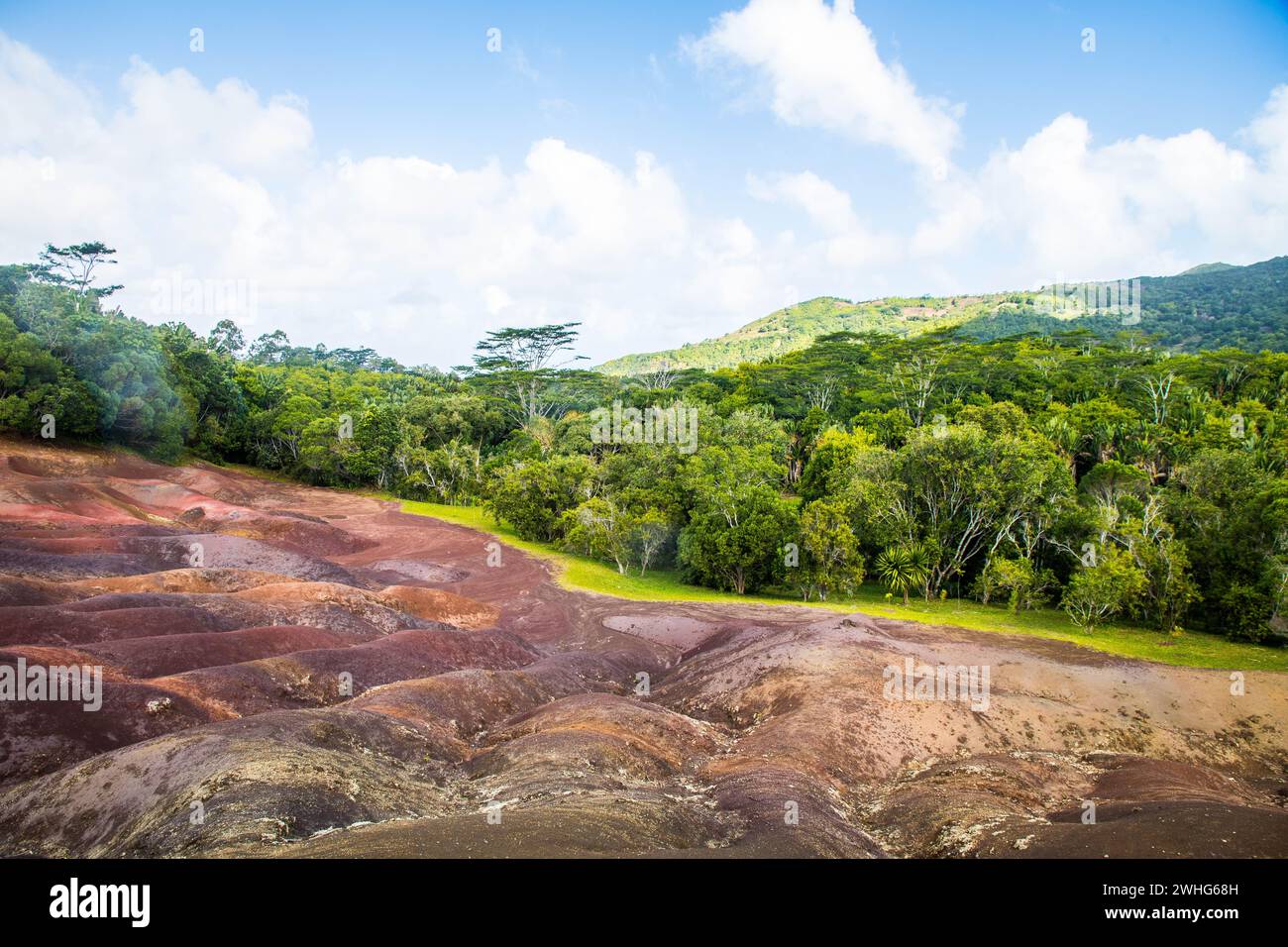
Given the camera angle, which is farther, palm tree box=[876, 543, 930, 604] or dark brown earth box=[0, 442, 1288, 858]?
palm tree box=[876, 543, 930, 604]

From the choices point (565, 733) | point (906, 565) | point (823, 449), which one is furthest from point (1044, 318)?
point (565, 733)

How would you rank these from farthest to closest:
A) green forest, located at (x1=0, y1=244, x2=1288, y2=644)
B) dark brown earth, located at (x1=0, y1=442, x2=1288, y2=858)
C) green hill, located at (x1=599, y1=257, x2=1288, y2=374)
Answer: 1. green hill, located at (x1=599, y1=257, x2=1288, y2=374)
2. green forest, located at (x1=0, y1=244, x2=1288, y2=644)
3. dark brown earth, located at (x1=0, y1=442, x2=1288, y2=858)

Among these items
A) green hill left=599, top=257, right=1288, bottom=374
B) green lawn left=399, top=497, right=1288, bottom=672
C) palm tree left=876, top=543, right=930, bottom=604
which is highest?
green hill left=599, top=257, right=1288, bottom=374

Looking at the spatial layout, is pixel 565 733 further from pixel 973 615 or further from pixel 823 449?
pixel 823 449

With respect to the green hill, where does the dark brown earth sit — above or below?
below

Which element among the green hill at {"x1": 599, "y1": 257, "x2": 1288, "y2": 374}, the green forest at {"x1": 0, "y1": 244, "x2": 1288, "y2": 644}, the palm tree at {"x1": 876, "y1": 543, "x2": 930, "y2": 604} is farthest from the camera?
the green hill at {"x1": 599, "y1": 257, "x2": 1288, "y2": 374}

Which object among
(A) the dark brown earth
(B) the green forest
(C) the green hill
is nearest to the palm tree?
(B) the green forest

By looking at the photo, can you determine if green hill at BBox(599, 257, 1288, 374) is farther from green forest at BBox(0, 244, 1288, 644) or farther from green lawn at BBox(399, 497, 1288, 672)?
green lawn at BBox(399, 497, 1288, 672)
